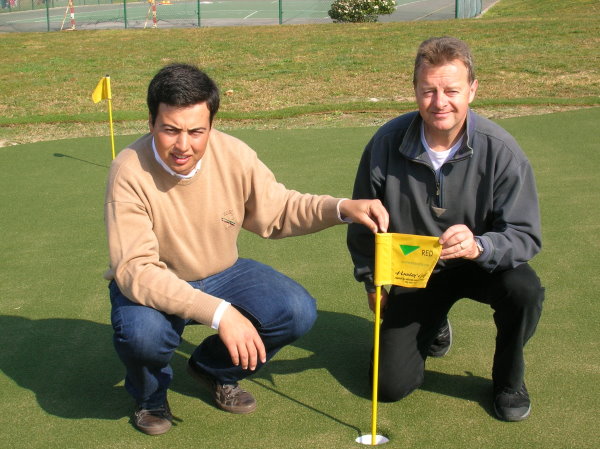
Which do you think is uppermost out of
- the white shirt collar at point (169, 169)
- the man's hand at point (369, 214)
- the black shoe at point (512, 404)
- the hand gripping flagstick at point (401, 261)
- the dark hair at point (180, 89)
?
the dark hair at point (180, 89)

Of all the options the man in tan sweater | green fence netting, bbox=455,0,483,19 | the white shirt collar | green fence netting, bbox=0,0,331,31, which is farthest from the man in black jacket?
green fence netting, bbox=0,0,331,31

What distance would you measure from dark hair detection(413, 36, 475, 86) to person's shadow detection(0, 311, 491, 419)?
1204 mm

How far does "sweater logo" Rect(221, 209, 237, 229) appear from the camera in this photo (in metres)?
3.00

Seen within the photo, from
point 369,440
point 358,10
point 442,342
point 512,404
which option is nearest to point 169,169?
point 369,440

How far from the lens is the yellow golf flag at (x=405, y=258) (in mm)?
2641

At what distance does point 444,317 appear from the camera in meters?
3.22

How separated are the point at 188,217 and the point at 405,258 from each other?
0.79 m

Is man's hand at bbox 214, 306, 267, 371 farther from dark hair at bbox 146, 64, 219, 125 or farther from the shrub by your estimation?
the shrub

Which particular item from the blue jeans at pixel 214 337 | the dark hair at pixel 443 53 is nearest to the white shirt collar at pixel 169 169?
the blue jeans at pixel 214 337

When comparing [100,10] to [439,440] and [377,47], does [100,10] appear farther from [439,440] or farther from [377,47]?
[439,440]

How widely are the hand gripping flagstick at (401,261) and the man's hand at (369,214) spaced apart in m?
0.16

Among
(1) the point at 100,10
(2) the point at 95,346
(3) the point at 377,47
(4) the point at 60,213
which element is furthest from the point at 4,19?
(2) the point at 95,346

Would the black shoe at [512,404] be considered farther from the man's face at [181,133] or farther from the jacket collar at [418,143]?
the man's face at [181,133]

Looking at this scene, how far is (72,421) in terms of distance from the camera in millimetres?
2934
